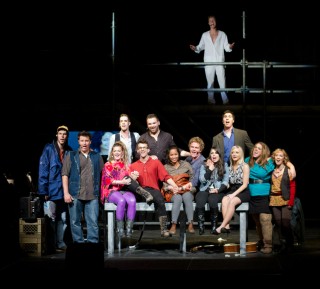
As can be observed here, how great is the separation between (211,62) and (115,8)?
8.27 feet

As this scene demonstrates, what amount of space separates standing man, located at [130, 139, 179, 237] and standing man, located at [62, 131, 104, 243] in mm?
635

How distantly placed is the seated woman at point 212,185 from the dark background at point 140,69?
13.1ft

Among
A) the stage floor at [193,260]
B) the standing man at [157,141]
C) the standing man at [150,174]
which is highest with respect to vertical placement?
the standing man at [157,141]

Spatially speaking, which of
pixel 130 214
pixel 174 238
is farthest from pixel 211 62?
pixel 130 214

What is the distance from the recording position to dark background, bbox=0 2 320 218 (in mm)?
18766

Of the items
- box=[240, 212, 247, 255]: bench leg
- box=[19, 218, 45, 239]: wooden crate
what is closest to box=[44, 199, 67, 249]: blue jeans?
box=[19, 218, 45, 239]: wooden crate

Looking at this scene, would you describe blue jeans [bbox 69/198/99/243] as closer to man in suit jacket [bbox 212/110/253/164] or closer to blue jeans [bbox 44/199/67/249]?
blue jeans [bbox 44/199/67/249]

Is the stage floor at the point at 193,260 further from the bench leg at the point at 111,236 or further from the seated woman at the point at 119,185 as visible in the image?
the seated woman at the point at 119,185

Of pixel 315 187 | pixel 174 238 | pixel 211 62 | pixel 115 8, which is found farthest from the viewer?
pixel 315 187

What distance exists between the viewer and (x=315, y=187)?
20.2 metres

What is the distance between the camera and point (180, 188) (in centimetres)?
1411

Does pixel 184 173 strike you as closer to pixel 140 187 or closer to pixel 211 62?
pixel 140 187

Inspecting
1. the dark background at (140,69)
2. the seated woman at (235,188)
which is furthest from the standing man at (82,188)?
the dark background at (140,69)

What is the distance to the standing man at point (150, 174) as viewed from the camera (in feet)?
46.3
